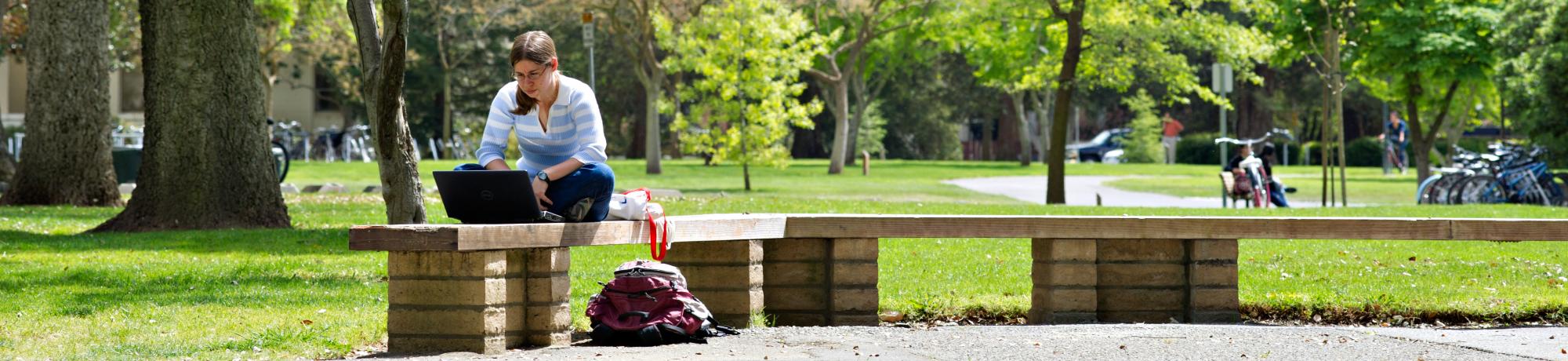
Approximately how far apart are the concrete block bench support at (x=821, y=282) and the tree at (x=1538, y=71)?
A: 2146 centimetres

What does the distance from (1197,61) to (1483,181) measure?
3954 centimetres

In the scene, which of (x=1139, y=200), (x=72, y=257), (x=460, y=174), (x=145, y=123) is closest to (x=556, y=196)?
(x=460, y=174)

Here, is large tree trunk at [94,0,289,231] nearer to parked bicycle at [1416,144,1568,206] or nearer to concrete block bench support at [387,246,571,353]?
concrete block bench support at [387,246,571,353]

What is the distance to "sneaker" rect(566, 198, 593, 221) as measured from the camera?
7.40 m

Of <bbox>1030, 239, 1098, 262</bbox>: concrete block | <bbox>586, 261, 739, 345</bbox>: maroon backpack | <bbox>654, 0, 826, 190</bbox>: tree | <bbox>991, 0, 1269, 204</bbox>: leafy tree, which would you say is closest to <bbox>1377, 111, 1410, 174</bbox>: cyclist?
<bbox>991, 0, 1269, 204</bbox>: leafy tree

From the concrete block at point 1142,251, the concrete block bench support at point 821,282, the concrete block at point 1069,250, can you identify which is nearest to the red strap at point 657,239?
the concrete block bench support at point 821,282

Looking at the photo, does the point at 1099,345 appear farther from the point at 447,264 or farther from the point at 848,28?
the point at 848,28

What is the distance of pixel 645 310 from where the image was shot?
7562 millimetres

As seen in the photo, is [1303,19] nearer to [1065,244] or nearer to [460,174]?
[1065,244]

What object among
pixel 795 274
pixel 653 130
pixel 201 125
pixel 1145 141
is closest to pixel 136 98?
pixel 653 130

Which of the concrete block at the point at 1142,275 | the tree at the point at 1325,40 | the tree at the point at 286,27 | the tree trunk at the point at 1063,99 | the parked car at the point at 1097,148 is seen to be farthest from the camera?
the parked car at the point at 1097,148

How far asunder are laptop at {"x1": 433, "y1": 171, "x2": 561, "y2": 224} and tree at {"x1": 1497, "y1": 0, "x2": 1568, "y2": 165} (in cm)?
2353

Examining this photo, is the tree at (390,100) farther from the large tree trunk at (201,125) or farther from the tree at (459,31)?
the tree at (459,31)

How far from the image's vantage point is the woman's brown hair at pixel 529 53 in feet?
23.8
